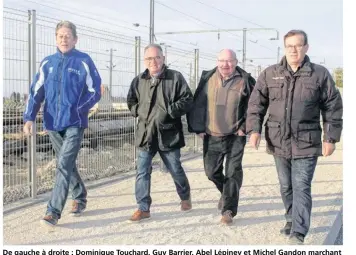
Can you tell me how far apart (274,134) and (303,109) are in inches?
14.5

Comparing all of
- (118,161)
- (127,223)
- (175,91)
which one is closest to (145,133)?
(175,91)

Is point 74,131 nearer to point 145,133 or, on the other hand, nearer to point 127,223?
point 145,133

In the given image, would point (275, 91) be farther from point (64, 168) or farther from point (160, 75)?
point (64, 168)

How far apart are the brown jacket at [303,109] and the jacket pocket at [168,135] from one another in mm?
1132

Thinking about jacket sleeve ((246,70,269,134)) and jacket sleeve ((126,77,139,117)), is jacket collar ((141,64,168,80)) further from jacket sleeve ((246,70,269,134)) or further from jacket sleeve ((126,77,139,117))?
jacket sleeve ((246,70,269,134))

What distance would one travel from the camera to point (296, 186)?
436cm

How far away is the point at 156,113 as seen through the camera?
5062 millimetres


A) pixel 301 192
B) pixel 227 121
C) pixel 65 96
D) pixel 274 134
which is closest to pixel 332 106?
pixel 274 134

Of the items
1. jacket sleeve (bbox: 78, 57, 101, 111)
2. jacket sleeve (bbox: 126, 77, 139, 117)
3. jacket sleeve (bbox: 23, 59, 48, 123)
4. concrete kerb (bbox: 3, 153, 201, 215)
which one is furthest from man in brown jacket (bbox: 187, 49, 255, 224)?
concrete kerb (bbox: 3, 153, 201, 215)

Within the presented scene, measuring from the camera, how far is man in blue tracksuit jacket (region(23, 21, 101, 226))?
486 centimetres

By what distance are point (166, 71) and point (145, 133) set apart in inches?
27.8

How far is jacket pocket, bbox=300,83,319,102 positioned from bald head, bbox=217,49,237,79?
0.98 metres

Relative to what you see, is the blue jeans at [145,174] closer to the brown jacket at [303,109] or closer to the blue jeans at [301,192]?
the brown jacket at [303,109]

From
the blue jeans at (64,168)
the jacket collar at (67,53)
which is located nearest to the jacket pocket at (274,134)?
the blue jeans at (64,168)
